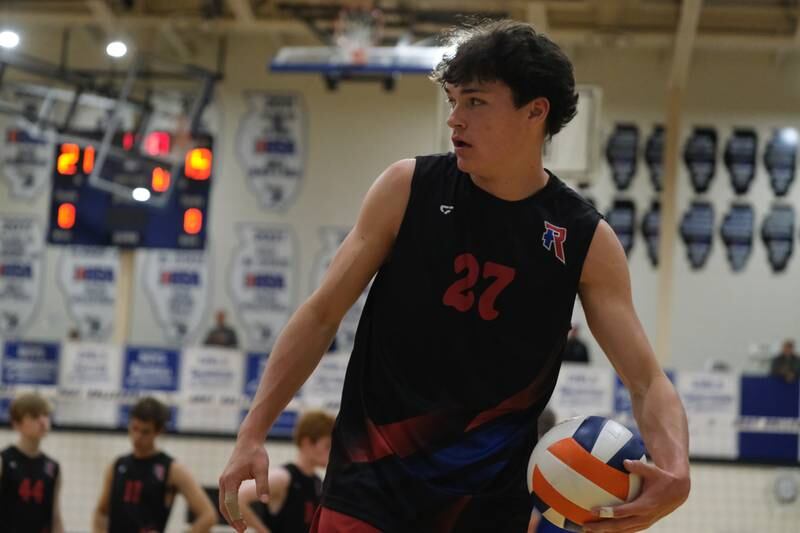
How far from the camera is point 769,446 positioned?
14.9 meters

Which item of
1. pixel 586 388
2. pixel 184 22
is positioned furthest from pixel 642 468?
pixel 184 22

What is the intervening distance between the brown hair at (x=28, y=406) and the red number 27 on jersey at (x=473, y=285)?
6136mm

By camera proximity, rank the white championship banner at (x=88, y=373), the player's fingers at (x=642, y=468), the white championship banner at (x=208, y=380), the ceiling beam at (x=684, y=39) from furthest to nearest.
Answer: the ceiling beam at (x=684, y=39) → the white championship banner at (x=88, y=373) → the white championship banner at (x=208, y=380) → the player's fingers at (x=642, y=468)

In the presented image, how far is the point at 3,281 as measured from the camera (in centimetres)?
2161

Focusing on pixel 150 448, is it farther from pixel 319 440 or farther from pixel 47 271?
pixel 47 271

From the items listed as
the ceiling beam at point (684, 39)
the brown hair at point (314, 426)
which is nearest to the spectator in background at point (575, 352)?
the ceiling beam at point (684, 39)

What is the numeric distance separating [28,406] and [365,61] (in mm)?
6994

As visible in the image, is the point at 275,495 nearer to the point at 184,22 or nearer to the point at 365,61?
the point at 365,61

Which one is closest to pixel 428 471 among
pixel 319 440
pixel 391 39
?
pixel 319 440

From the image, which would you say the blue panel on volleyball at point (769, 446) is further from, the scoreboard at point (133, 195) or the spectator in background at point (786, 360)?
the scoreboard at point (133, 195)

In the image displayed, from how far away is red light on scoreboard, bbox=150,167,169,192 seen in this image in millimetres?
17703

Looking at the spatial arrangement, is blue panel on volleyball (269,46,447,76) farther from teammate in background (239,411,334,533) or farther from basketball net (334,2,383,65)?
teammate in background (239,411,334,533)

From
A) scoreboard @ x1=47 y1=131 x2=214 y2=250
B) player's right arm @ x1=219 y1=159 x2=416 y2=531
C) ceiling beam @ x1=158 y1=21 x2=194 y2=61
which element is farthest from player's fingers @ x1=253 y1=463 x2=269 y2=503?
ceiling beam @ x1=158 y1=21 x2=194 y2=61

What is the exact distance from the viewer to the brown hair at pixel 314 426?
26.2ft
